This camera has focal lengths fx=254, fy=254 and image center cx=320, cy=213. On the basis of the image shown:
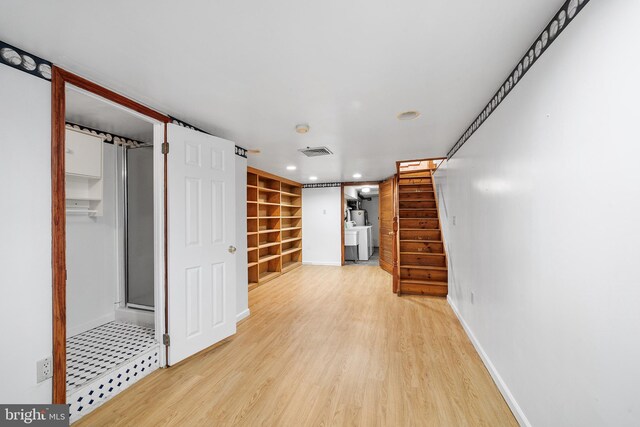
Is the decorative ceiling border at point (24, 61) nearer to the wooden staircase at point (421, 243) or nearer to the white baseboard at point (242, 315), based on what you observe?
the white baseboard at point (242, 315)

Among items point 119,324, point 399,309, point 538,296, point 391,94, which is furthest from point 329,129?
point 119,324

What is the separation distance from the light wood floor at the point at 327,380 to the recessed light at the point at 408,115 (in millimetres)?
2166

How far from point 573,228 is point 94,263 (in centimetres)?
374

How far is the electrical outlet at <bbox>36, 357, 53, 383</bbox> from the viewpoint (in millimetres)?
1397

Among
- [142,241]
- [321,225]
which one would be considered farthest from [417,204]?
[142,241]

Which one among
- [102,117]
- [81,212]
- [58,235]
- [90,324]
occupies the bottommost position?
[90,324]

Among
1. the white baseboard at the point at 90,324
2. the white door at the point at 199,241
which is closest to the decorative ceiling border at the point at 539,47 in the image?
the white door at the point at 199,241

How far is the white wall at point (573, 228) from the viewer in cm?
82

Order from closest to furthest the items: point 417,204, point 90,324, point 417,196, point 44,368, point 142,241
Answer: point 44,368, point 90,324, point 142,241, point 417,204, point 417,196

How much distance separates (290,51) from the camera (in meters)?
1.36

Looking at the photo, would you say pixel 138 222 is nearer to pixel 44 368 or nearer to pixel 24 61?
pixel 44 368

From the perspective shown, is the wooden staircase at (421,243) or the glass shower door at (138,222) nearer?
the glass shower door at (138,222)

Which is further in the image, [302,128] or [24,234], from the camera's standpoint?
[302,128]

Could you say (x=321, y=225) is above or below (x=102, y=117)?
below
